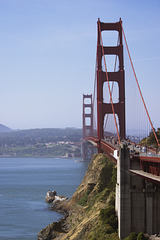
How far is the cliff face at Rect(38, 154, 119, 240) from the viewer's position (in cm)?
2311

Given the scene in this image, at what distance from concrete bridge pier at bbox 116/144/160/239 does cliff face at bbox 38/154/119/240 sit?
1.02 metres

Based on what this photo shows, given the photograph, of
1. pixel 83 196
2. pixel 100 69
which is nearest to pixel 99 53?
pixel 100 69

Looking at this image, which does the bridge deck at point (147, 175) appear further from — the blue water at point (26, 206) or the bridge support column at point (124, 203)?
the blue water at point (26, 206)

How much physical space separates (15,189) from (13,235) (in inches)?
973

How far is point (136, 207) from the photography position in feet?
70.2

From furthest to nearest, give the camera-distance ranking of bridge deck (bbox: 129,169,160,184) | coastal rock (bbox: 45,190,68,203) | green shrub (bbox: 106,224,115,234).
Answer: coastal rock (bbox: 45,190,68,203)
green shrub (bbox: 106,224,115,234)
bridge deck (bbox: 129,169,160,184)

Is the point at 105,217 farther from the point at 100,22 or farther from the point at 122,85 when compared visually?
the point at 100,22

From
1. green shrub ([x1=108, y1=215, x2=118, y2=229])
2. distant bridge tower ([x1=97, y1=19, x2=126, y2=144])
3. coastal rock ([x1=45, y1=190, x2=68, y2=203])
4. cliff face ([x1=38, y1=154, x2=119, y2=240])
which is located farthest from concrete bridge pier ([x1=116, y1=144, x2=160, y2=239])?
coastal rock ([x1=45, y1=190, x2=68, y2=203])

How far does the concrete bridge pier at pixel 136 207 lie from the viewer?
2131 centimetres

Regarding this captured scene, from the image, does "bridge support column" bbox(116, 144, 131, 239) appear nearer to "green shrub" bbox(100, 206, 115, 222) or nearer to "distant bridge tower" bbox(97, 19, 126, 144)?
"green shrub" bbox(100, 206, 115, 222)

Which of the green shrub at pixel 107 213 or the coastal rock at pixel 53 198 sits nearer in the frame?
the green shrub at pixel 107 213

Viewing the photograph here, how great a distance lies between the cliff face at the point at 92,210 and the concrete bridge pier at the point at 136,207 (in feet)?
3.33

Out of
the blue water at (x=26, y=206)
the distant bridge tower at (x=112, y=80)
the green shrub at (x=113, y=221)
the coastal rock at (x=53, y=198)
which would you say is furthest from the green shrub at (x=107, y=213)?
the coastal rock at (x=53, y=198)

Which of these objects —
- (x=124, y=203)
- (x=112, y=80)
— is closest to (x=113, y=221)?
(x=124, y=203)
